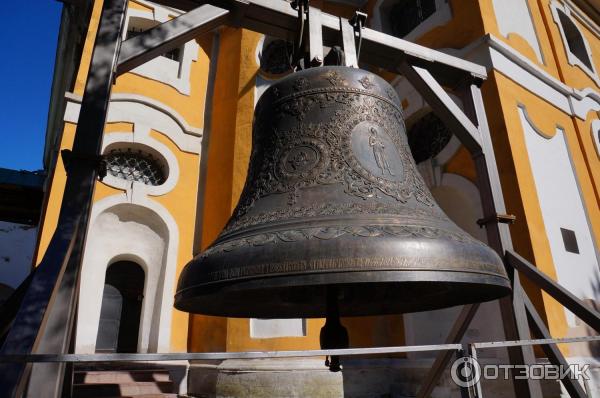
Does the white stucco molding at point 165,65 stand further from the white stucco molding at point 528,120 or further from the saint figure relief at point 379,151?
the saint figure relief at point 379,151

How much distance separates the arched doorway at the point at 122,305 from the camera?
5887 mm

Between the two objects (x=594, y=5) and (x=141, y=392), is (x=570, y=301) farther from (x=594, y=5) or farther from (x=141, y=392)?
(x=594, y=5)

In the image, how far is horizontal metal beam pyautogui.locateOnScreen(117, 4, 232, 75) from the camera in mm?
1967

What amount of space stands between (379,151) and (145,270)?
5329 millimetres

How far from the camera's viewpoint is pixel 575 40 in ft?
25.4

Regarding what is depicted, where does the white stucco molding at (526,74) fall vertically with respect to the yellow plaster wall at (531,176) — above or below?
above

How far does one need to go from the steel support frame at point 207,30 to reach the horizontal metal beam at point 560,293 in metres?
0.09

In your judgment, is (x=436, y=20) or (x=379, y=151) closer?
(x=379, y=151)

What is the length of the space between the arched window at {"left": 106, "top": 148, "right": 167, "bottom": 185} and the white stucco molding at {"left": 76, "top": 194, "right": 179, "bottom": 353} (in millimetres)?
543

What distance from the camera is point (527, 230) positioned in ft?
13.3

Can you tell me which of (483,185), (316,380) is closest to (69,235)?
(483,185)

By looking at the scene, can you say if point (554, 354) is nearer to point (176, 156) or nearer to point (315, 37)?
point (315, 37)

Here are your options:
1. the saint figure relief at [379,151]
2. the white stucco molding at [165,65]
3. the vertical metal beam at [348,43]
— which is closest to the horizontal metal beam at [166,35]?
the vertical metal beam at [348,43]

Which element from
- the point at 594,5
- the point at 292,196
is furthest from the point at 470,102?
the point at 594,5
